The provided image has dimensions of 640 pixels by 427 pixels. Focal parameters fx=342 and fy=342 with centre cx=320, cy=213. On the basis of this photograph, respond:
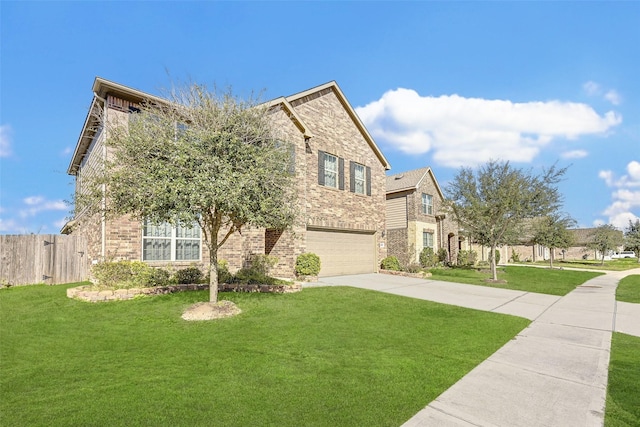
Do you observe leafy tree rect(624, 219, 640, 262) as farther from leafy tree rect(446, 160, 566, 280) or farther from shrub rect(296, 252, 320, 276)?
shrub rect(296, 252, 320, 276)

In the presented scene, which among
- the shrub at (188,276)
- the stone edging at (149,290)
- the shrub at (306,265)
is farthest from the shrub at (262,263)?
the stone edging at (149,290)

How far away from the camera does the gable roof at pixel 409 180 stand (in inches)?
967

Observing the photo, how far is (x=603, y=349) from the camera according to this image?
20.3ft

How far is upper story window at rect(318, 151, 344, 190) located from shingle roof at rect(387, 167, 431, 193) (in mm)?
8572

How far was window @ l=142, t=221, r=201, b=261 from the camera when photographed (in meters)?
11.7

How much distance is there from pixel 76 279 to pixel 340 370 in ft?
42.8

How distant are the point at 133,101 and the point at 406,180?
19.1m

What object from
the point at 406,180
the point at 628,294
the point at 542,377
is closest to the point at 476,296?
the point at 628,294

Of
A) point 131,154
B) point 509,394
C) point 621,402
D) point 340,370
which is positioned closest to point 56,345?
point 131,154

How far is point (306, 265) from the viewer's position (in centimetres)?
1435

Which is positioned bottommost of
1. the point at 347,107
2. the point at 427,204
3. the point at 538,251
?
the point at 538,251

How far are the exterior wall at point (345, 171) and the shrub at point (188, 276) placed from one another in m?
4.39

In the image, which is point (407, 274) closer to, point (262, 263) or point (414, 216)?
point (414, 216)

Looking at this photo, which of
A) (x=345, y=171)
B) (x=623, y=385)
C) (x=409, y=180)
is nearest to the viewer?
(x=623, y=385)
